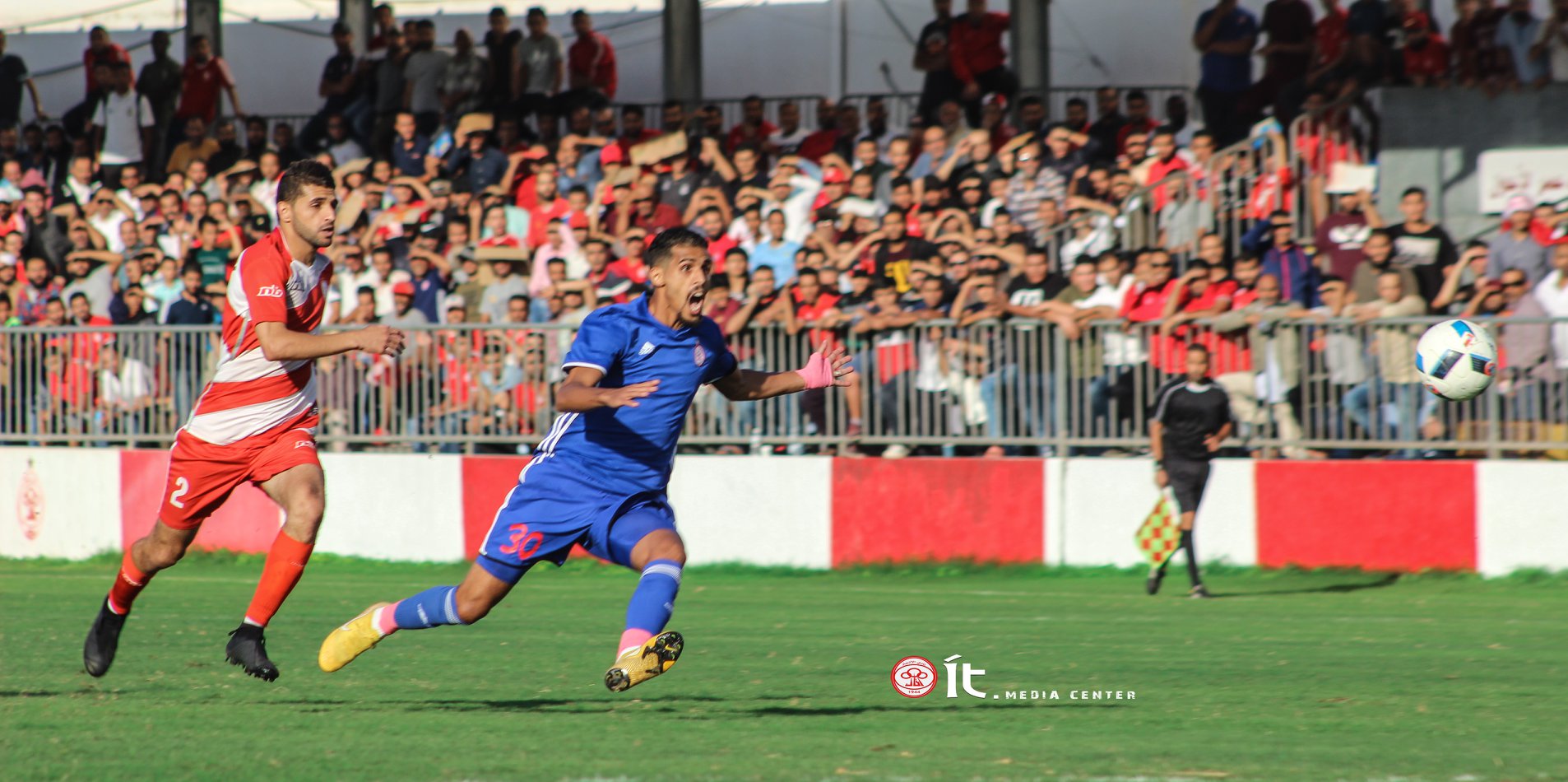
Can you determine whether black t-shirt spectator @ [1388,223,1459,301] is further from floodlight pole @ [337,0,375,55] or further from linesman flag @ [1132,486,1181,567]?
floodlight pole @ [337,0,375,55]

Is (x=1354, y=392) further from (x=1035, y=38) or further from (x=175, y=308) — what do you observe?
(x=175, y=308)

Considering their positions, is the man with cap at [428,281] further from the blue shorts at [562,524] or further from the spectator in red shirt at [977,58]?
the blue shorts at [562,524]

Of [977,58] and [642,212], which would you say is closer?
[642,212]

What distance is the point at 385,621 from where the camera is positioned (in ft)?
24.8

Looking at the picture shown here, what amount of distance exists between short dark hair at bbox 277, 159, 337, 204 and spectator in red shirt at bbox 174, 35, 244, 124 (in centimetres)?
1573

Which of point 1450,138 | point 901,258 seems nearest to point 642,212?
point 901,258

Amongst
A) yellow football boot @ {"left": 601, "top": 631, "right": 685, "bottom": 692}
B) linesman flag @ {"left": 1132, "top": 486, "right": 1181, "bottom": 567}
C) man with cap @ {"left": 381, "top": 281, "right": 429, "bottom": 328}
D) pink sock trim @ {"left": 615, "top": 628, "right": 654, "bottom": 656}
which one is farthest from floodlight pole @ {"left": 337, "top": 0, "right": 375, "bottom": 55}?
yellow football boot @ {"left": 601, "top": 631, "right": 685, "bottom": 692}

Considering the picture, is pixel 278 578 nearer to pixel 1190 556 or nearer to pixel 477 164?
pixel 1190 556

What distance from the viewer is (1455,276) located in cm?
1446

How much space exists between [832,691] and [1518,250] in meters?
9.18

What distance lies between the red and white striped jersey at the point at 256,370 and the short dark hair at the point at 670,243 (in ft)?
5.43

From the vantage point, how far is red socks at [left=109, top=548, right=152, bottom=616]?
8188 mm

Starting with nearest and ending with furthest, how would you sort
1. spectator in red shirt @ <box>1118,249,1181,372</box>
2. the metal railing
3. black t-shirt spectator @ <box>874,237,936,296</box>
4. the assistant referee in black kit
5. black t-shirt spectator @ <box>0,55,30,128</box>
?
the assistant referee in black kit, the metal railing, spectator in red shirt @ <box>1118,249,1181,372</box>, black t-shirt spectator @ <box>874,237,936,296</box>, black t-shirt spectator @ <box>0,55,30,128</box>

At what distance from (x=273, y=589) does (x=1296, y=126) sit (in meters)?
11.9
